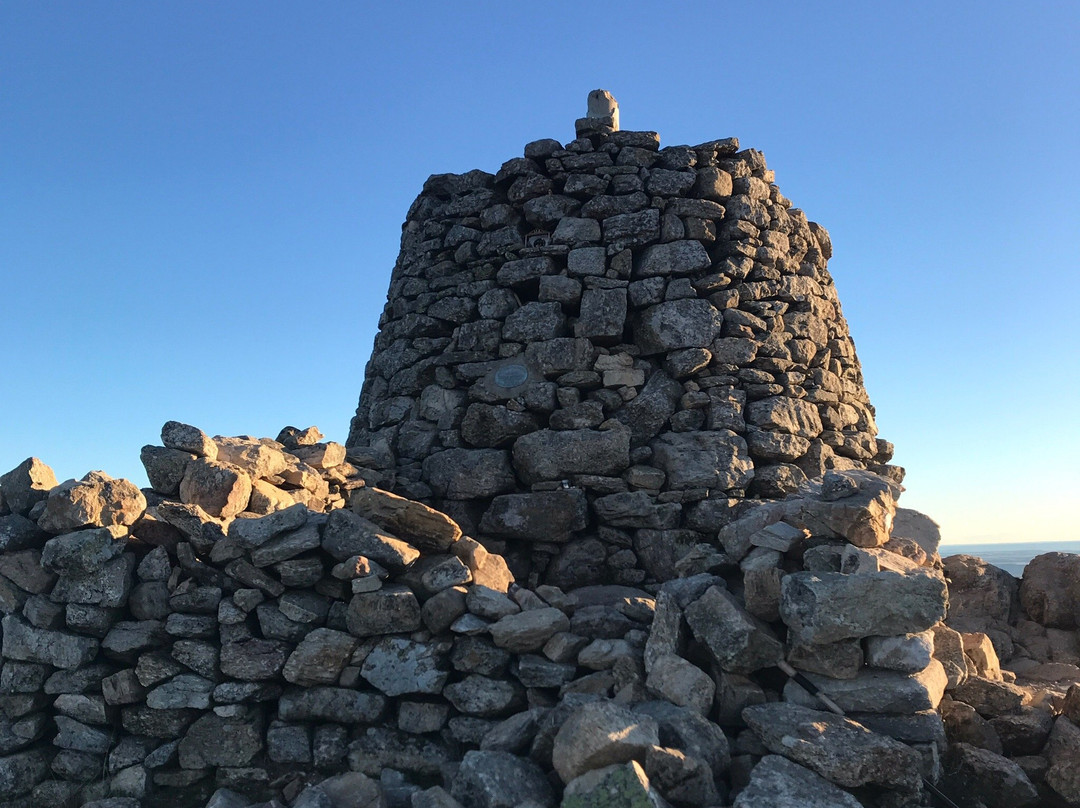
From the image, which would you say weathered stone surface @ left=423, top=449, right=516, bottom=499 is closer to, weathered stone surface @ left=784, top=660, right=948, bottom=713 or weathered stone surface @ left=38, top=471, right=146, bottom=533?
weathered stone surface @ left=38, top=471, right=146, bottom=533

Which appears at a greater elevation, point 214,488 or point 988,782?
point 214,488

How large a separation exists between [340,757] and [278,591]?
1074mm

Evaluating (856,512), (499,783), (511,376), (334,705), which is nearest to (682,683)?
(499,783)

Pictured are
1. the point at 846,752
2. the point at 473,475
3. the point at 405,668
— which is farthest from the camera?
the point at 473,475

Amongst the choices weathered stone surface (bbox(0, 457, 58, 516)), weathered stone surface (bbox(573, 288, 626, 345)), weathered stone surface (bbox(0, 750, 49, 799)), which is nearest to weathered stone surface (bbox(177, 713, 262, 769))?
weathered stone surface (bbox(0, 750, 49, 799))

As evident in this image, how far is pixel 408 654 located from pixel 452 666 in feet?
0.93

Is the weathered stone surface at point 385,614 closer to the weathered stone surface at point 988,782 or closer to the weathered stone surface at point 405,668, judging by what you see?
the weathered stone surface at point 405,668

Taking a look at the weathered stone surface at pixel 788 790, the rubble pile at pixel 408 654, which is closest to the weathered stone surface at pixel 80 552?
the rubble pile at pixel 408 654

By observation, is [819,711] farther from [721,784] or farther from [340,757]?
[340,757]

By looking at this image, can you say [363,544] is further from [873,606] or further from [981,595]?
[981,595]

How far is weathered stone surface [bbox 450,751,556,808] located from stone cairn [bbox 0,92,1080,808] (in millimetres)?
12

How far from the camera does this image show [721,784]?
12.7ft

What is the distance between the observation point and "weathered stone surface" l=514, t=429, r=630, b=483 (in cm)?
718

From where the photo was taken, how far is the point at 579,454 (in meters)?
7.20
